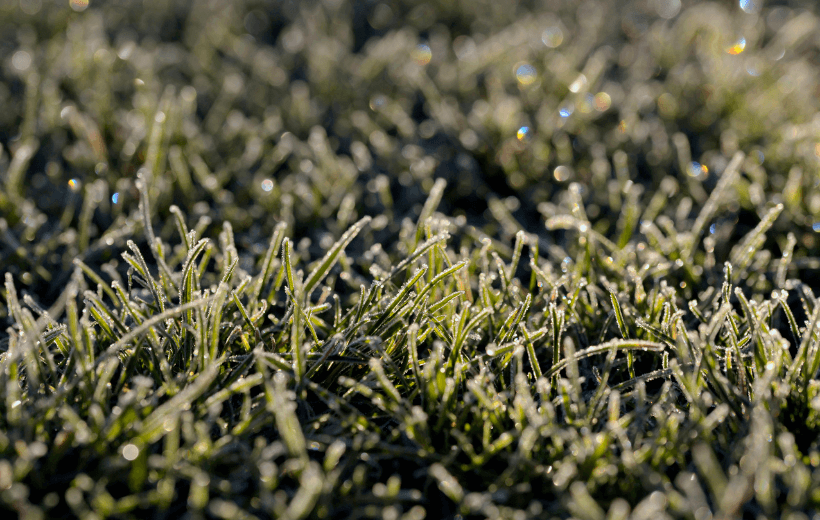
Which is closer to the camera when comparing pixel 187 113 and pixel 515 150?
pixel 515 150

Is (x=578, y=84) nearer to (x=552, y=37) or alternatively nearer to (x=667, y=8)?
(x=552, y=37)

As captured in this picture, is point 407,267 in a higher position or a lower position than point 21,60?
lower

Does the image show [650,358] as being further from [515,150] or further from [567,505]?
[515,150]

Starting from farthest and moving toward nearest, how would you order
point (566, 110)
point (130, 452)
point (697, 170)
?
point (566, 110) < point (697, 170) < point (130, 452)

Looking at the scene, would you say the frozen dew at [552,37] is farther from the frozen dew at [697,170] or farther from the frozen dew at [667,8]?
the frozen dew at [697,170]

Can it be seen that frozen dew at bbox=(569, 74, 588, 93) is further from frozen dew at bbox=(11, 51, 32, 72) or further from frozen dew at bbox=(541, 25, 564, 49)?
frozen dew at bbox=(11, 51, 32, 72)

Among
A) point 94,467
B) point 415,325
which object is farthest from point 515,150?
point 94,467

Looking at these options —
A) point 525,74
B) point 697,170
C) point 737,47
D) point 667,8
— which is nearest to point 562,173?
point 697,170
